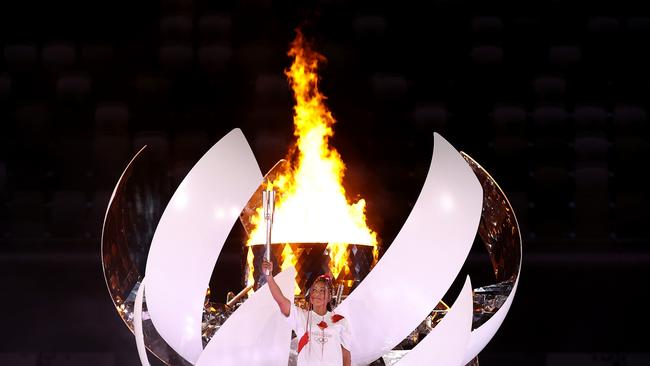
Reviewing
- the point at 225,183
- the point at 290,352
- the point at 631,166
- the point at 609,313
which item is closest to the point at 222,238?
the point at 225,183

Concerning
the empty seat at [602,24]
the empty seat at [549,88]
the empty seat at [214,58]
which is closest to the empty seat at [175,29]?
the empty seat at [214,58]

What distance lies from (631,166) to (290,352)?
3.48 meters

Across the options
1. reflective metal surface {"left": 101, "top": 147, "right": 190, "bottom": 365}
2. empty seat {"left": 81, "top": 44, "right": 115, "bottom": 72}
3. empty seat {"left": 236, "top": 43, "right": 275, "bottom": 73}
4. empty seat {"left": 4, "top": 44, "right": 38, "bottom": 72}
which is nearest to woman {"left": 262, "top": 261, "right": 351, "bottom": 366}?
reflective metal surface {"left": 101, "top": 147, "right": 190, "bottom": 365}

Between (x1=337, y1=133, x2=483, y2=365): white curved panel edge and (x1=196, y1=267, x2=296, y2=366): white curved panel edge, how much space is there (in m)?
0.27

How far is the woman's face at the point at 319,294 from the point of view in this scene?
3.21 m

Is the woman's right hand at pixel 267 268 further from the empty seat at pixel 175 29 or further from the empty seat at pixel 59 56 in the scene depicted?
the empty seat at pixel 59 56

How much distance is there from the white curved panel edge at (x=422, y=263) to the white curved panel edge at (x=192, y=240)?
483mm

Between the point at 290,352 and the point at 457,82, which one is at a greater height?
the point at 457,82

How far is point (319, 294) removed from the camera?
321 centimetres

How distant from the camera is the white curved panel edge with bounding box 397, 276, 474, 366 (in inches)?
118

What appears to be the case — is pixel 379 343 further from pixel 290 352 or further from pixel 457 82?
pixel 457 82

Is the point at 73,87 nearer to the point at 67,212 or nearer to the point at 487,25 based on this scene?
the point at 67,212

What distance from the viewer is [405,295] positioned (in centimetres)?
327

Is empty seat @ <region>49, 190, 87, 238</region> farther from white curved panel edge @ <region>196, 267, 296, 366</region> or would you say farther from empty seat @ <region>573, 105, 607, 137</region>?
empty seat @ <region>573, 105, 607, 137</region>
